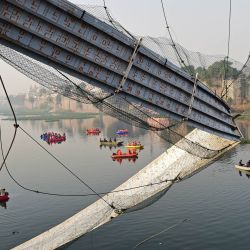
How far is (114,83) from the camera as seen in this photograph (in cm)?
2212

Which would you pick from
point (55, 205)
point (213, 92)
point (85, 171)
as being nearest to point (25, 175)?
point (85, 171)

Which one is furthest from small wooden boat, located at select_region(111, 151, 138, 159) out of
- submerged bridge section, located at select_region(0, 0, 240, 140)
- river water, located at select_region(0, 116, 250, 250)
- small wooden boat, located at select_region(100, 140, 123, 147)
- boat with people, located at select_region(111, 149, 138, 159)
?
submerged bridge section, located at select_region(0, 0, 240, 140)

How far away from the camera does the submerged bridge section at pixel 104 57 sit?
61.0ft

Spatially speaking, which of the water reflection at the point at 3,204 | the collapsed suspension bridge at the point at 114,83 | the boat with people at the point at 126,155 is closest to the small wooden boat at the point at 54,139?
the boat with people at the point at 126,155

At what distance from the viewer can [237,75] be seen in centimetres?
2725

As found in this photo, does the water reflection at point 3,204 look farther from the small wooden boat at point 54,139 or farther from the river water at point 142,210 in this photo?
the small wooden boat at point 54,139

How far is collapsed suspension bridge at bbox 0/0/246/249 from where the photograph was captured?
1898cm

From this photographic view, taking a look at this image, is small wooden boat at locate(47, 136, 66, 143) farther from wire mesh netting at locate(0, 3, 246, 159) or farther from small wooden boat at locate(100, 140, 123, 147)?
wire mesh netting at locate(0, 3, 246, 159)

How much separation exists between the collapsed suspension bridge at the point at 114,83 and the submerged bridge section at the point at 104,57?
0.05 m

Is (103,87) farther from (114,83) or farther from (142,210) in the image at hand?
(142,210)

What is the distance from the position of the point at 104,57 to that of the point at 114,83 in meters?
1.73

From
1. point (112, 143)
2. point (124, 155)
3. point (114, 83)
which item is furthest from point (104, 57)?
point (112, 143)

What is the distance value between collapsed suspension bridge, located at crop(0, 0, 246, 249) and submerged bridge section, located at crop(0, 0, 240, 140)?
5cm

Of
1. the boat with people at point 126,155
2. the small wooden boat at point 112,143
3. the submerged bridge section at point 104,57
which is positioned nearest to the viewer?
the submerged bridge section at point 104,57
